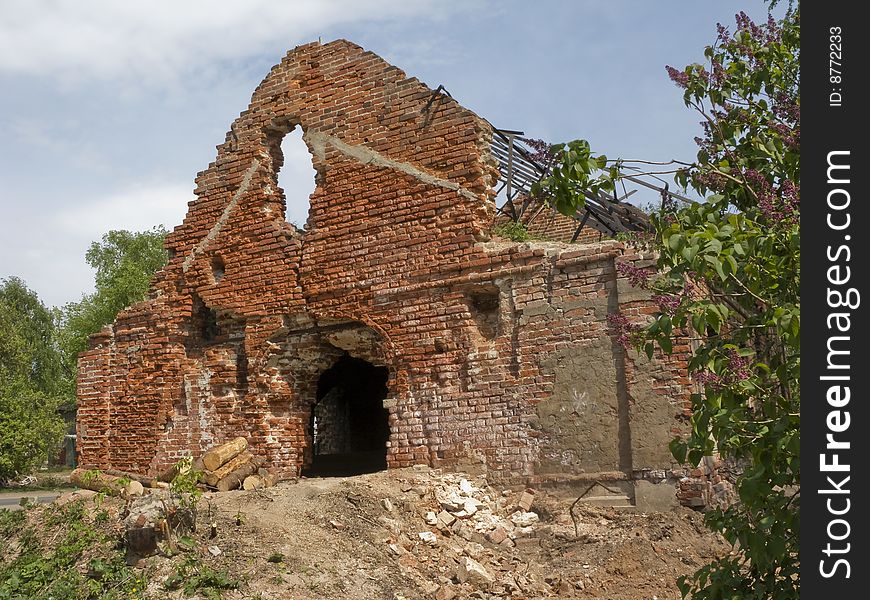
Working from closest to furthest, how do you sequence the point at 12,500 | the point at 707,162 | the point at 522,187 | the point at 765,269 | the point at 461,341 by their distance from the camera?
1. the point at 765,269
2. the point at 707,162
3. the point at 461,341
4. the point at 522,187
5. the point at 12,500

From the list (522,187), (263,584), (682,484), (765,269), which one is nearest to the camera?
(765,269)

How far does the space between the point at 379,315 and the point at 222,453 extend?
2.41 metres

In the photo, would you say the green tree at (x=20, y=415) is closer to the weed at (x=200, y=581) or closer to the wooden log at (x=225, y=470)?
the wooden log at (x=225, y=470)

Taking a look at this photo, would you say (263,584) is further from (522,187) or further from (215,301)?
(522,187)

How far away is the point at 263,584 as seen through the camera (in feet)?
21.2

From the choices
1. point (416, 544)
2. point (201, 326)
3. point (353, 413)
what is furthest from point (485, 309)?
point (353, 413)

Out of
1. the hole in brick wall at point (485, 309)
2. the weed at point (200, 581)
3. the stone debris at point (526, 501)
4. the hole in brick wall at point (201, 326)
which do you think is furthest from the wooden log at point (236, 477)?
the stone debris at point (526, 501)

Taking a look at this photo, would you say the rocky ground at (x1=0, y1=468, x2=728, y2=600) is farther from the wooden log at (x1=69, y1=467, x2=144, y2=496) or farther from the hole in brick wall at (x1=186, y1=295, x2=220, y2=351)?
the hole in brick wall at (x1=186, y1=295, x2=220, y2=351)

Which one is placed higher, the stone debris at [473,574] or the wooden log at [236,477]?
the wooden log at [236,477]

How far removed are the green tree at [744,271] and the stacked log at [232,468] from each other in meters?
6.38

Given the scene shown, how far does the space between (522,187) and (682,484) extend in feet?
15.4

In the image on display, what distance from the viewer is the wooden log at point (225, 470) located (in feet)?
30.9

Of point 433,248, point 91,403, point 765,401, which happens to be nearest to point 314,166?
point 433,248

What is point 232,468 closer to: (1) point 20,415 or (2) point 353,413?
(2) point 353,413
